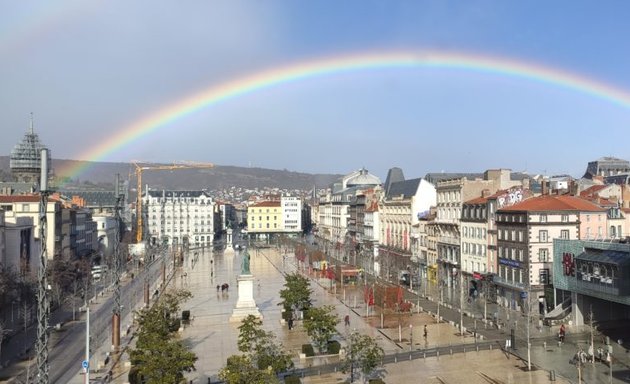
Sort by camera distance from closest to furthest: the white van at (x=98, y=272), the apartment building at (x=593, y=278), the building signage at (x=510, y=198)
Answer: the apartment building at (x=593, y=278), the building signage at (x=510, y=198), the white van at (x=98, y=272)

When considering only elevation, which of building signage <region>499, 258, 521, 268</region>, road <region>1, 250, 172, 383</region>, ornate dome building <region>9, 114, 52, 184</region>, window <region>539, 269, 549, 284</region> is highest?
ornate dome building <region>9, 114, 52, 184</region>

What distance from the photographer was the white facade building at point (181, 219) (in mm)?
177125

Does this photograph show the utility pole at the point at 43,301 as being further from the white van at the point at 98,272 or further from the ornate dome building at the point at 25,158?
the ornate dome building at the point at 25,158

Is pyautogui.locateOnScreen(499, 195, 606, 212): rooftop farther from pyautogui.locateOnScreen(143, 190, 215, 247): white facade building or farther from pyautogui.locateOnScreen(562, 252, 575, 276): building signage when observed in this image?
pyautogui.locateOnScreen(143, 190, 215, 247): white facade building

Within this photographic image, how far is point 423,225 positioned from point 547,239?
28201 millimetres

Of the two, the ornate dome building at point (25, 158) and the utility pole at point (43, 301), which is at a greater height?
the ornate dome building at point (25, 158)

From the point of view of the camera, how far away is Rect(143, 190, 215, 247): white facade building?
177125 millimetres

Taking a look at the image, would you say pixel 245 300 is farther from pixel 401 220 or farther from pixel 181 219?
pixel 181 219

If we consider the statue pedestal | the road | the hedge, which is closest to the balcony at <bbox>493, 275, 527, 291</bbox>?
the statue pedestal

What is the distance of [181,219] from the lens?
582ft

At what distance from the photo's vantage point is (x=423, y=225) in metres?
80.6

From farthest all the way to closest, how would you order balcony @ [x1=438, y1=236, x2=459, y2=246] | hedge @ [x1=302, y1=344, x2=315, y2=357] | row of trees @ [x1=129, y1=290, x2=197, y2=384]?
balcony @ [x1=438, y1=236, x2=459, y2=246] < hedge @ [x1=302, y1=344, x2=315, y2=357] < row of trees @ [x1=129, y1=290, x2=197, y2=384]

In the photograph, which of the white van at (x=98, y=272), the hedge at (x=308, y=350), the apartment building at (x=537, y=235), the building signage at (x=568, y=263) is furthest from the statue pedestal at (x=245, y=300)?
the white van at (x=98, y=272)

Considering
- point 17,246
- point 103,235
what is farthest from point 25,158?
point 17,246
